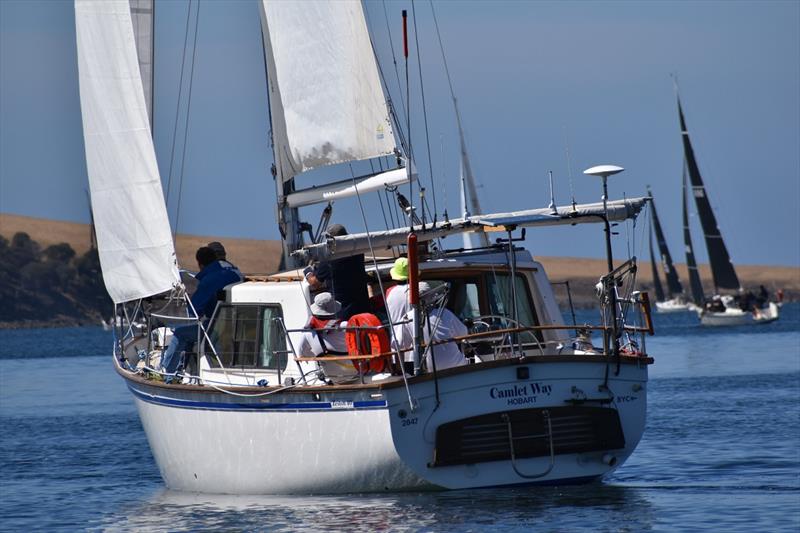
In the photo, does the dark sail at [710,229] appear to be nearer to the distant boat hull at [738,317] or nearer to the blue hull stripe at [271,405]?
the distant boat hull at [738,317]

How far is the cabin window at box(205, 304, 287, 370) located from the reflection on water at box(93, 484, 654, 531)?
1506 millimetres

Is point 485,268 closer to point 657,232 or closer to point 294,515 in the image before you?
point 294,515

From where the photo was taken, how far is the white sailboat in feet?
55.3

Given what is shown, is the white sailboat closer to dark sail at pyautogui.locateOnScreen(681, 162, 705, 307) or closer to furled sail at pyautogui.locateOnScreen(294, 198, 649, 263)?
furled sail at pyautogui.locateOnScreen(294, 198, 649, 263)

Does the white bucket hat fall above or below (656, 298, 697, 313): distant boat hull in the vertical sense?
above

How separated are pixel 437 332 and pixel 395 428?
3.71ft

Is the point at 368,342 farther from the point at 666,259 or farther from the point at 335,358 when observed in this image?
the point at 666,259

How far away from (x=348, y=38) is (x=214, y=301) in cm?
348

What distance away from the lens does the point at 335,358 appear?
55.3ft

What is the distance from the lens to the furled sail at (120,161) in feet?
66.0

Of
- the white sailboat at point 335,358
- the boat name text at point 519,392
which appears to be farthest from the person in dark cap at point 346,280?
the boat name text at point 519,392

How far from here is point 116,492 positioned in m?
21.3

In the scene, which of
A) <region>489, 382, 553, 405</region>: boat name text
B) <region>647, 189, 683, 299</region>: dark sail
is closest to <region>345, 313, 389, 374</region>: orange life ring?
<region>489, 382, 553, 405</region>: boat name text

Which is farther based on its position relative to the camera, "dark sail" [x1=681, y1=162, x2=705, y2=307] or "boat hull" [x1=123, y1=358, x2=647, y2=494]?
"dark sail" [x1=681, y1=162, x2=705, y2=307]
